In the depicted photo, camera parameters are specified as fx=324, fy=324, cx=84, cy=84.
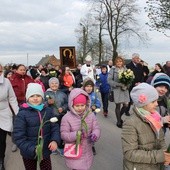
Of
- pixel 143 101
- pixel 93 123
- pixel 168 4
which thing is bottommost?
pixel 93 123

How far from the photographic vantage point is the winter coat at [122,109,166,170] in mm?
2969

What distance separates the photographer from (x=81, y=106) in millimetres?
4000

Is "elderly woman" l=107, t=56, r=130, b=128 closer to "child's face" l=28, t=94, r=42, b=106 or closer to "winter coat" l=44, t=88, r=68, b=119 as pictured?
"winter coat" l=44, t=88, r=68, b=119

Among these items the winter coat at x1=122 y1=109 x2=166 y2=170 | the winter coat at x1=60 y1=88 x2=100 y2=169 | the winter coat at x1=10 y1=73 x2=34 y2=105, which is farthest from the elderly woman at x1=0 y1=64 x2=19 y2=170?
the winter coat at x1=122 y1=109 x2=166 y2=170

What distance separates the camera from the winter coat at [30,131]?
12.0 feet

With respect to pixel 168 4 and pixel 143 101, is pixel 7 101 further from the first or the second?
pixel 168 4

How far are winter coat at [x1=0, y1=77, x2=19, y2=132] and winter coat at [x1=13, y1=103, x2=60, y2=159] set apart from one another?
4.80 ft

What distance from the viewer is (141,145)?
3037 mm

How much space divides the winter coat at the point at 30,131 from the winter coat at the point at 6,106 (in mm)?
1463

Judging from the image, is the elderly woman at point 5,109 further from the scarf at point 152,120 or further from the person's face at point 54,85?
the scarf at point 152,120

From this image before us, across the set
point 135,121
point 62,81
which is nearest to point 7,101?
point 135,121

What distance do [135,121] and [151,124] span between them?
0.15m

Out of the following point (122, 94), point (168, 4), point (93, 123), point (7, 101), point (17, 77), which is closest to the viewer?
point (93, 123)

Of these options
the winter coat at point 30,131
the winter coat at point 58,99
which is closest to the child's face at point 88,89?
the winter coat at point 58,99
